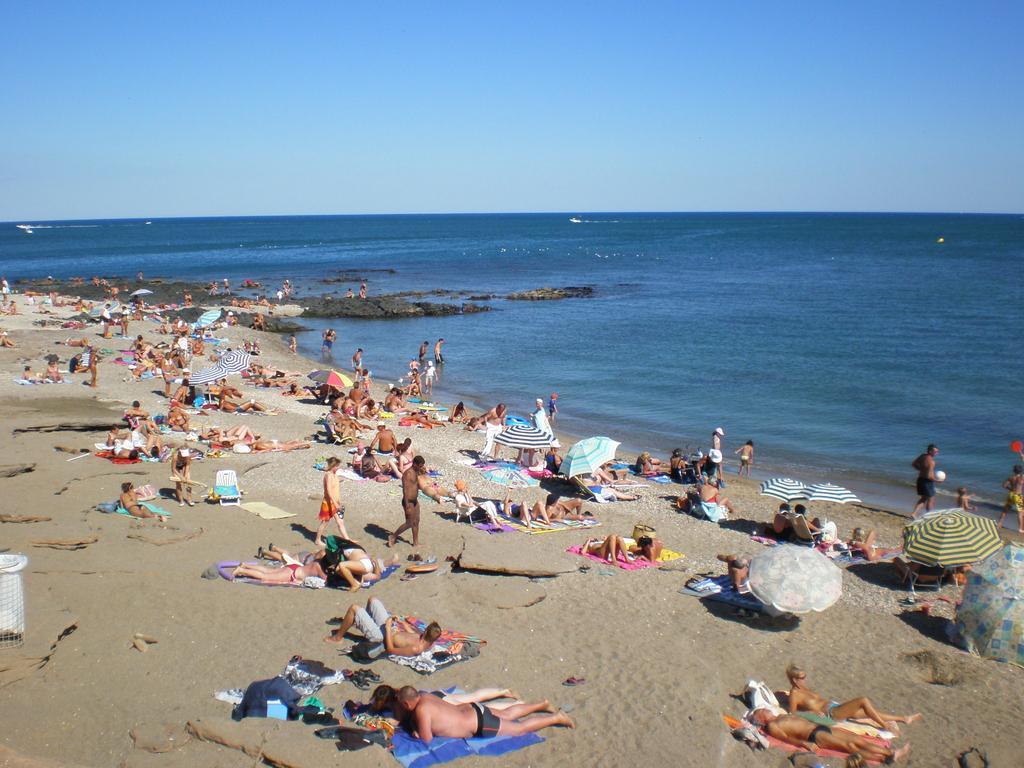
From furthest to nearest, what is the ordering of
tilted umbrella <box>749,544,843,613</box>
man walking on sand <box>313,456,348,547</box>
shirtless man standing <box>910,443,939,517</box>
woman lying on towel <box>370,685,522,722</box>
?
1. shirtless man standing <box>910,443,939,517</box>
2. man walking on sand <box>313,456,348,547</box>
3. tilted umbrella <box>749,544,843,613</box>
4. woman lying on towel <box>370,685,522,722</box>

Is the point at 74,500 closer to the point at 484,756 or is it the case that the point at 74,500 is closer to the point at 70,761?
the point at 70,761

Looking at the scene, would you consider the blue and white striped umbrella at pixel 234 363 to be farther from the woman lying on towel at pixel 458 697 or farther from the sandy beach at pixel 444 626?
the woman lying on towel at pixel 458 697

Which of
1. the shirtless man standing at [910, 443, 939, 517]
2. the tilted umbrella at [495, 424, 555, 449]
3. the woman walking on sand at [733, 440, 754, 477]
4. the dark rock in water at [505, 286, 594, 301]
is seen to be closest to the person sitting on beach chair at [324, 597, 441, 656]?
the tilted umbrella at [495, 424, 555, 449]

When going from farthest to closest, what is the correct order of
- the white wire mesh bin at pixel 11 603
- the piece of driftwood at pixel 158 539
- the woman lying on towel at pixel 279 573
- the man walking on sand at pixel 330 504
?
the man walking on sand at pixel 330 504 < the piece of driftwood at pixel 158 539 < the woman lying on towel at pixel 279 573 < the white wire mesh bin at pixel 11 603

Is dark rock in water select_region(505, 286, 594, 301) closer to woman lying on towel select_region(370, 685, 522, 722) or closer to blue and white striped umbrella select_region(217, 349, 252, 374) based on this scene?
blue and white striped umbrella select_region(217, 349, 252, 374)

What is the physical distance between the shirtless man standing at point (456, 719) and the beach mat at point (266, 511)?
6.27 meters

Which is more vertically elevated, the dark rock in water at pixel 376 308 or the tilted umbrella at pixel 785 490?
the dark rock in water at pixel 376 308

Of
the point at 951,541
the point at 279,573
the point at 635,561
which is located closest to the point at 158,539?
the point at 279,573

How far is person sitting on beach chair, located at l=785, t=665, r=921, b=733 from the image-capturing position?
7.66 m

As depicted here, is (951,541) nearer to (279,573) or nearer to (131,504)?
(279,573)

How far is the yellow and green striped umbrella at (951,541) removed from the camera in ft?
35.8

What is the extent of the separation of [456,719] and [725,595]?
489 centimetres

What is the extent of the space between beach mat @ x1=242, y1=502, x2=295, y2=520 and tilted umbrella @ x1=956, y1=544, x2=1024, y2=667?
32.1ft

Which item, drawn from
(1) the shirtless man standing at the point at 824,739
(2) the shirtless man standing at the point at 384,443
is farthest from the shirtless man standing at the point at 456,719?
(2) the shirtless man standing at the point at 384,443
